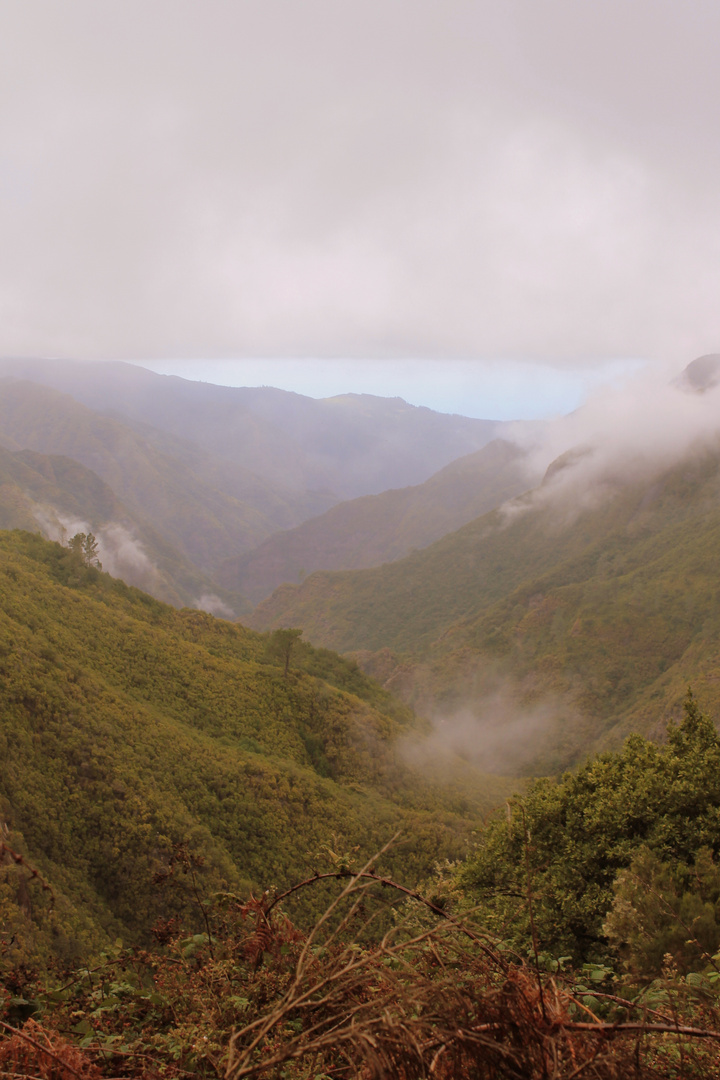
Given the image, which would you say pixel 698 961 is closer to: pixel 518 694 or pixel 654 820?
pixel 654 820

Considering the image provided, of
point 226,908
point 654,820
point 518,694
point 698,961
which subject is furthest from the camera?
point 518,694

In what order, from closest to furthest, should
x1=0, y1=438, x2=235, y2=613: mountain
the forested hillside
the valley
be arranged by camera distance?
the valley, the forested hillside, x1=0, y1=438, x2=235, y2=613: mountain

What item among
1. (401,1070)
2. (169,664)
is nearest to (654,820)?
(401,1070)

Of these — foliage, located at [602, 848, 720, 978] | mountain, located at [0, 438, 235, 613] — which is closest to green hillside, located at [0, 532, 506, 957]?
foliage, located at [602, 848, 720, 978]

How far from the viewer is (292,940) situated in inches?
157

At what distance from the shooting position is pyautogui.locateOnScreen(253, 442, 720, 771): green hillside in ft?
265

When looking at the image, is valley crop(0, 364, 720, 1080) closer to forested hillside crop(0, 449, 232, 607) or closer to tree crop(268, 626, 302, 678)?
tree crop(268, 626, 302, 678)

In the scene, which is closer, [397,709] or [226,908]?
[226,908]

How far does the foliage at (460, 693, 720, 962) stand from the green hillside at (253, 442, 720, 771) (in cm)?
5003

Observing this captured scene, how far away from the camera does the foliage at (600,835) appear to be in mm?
12516

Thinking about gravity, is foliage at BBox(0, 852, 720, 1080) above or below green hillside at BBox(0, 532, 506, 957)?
above

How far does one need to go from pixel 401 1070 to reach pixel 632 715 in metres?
79.8

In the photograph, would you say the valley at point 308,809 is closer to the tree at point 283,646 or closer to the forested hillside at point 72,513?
the tree at point 283,646

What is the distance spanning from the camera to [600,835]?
46.3 ft
